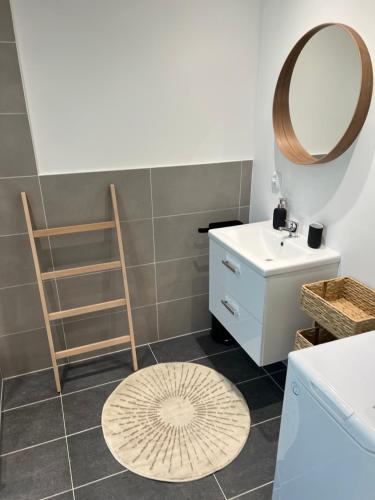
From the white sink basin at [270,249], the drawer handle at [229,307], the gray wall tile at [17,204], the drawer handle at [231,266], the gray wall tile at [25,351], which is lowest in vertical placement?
the gray wall tile at [25,351]

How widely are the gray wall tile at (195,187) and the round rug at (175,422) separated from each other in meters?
0.98

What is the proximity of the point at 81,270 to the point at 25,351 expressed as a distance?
62 cm

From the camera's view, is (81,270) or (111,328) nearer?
(81,270)

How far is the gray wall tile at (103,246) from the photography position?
203 centimetres

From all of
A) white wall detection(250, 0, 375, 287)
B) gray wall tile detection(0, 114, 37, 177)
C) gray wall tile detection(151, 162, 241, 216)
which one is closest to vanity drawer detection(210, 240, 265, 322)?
gray wall tile detection(151, 162, 241, 216)

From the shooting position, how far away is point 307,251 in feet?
5.94

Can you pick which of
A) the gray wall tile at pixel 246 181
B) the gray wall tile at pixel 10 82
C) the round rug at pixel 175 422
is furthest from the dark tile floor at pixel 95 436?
the gray wall tile at pixel 10 82

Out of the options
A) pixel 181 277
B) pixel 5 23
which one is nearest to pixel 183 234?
pixel 181 277

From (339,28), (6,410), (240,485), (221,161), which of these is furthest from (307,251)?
(6,410)

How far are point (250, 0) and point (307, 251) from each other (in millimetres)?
1373

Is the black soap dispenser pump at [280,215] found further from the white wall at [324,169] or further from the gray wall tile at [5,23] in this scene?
the gray wall tile at [5,23]

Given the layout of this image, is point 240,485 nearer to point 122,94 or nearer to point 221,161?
point 221,161

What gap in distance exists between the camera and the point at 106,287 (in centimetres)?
220

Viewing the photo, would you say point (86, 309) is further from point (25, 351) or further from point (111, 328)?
point (25, 351)
